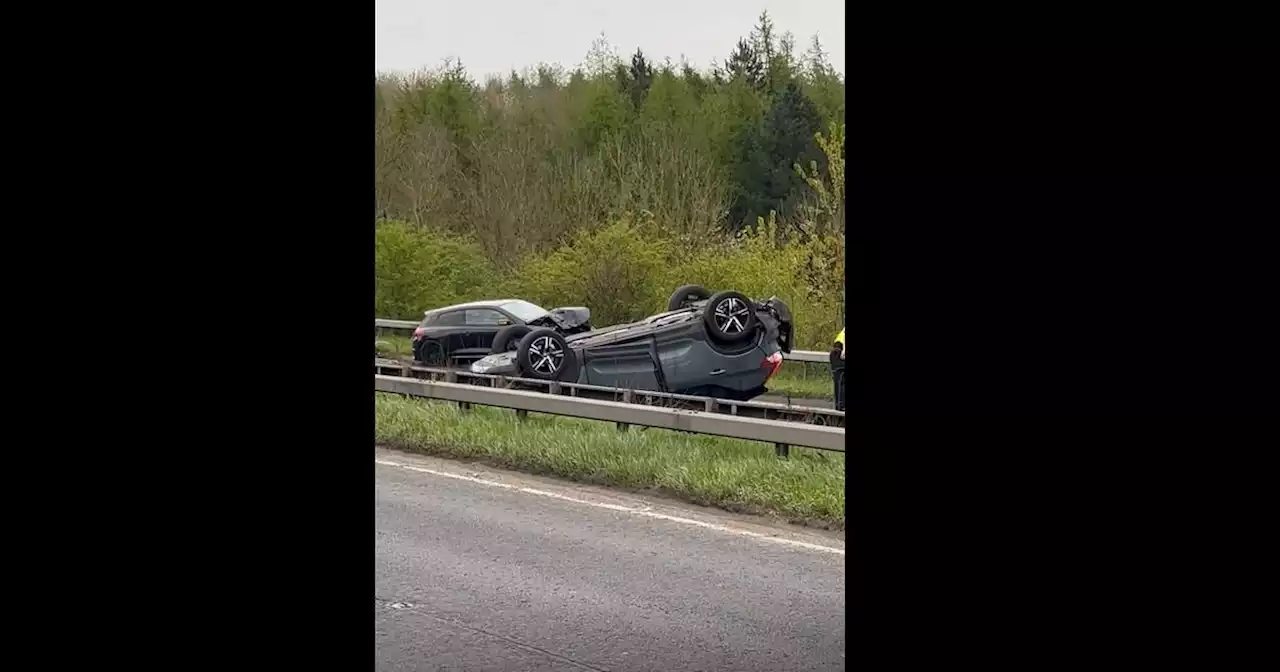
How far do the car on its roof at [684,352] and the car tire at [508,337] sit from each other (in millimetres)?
841

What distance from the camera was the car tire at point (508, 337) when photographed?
1398cm

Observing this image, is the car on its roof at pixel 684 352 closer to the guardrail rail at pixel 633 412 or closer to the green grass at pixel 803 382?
the guardrail rail at pixel 633 412

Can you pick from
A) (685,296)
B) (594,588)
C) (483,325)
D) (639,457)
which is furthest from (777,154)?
(594,588)

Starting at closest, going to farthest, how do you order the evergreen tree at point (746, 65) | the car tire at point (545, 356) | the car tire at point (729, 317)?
the car tire at point (729, 317) → the car tire at point (545, 356) → the evergreen tree at point (746, 65)

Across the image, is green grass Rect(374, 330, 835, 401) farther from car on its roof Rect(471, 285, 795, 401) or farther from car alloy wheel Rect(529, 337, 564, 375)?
car alloy wheel Rect(529, 337, 564, 375)

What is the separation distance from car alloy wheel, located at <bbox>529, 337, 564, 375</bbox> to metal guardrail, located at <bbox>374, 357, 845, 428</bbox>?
0.64 ft

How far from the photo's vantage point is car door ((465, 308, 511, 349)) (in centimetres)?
1463

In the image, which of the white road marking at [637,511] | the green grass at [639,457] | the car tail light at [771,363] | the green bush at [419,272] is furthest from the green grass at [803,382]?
the white road marking at [637,511]

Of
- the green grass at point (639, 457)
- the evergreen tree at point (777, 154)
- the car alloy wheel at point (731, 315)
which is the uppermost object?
the evergreen tree at point (777, 154)
